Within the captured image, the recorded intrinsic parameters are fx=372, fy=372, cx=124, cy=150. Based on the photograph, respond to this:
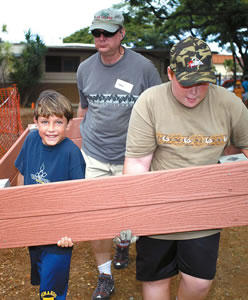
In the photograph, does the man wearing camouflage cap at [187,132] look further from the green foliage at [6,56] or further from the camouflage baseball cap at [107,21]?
the green foliage at [6,56]

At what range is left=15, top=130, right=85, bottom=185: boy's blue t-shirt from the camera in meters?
2.20

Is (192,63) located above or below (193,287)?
above

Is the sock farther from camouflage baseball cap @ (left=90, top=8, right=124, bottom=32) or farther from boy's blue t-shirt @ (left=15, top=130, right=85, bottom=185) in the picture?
camouflage baseball cap @ (left=90, top=8, right=124, bottom=32)

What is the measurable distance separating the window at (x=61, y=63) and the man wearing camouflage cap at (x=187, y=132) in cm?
2543

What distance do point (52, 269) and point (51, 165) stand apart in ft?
1.95

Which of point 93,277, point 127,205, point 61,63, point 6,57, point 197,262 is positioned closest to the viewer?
point 127,205

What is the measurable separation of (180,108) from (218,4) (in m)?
20.2

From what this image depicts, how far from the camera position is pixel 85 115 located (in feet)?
10.7

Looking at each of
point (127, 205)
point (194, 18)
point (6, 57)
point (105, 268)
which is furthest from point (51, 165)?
point (194, 18)

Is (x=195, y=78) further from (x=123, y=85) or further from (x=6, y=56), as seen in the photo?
(x=6, y=56)

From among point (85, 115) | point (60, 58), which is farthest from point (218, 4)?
point (85, 115)

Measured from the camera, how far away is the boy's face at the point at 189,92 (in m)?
1.80

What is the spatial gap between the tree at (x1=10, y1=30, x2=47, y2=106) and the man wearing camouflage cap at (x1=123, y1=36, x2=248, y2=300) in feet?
74.9

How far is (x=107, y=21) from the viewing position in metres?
2.77
